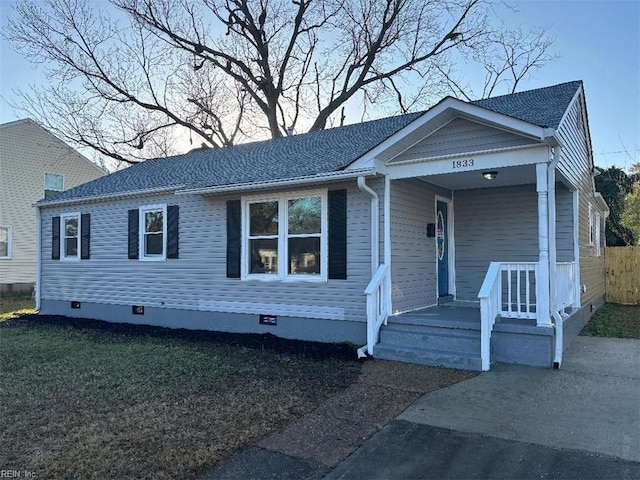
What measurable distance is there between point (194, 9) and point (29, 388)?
65.3ft

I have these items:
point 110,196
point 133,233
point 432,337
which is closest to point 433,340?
point 432,337

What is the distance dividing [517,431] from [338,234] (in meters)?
4.32

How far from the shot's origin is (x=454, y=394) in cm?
523

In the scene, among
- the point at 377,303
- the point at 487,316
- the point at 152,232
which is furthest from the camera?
the point at 152,232

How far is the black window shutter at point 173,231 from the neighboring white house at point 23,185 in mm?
13546

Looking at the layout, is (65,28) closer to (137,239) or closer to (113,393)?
(137,239)

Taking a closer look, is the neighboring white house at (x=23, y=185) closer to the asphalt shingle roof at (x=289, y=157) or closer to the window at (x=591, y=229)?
the asphalt shingle roof at (x=289, y=157)

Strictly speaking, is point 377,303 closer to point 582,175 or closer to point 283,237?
point 283,237

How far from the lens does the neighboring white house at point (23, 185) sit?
781 inches

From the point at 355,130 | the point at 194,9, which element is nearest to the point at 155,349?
the point at 355,130

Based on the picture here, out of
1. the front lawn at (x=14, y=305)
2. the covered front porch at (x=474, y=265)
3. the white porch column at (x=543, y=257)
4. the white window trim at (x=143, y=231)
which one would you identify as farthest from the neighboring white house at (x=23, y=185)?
the white porch column at (x=543, y=257)

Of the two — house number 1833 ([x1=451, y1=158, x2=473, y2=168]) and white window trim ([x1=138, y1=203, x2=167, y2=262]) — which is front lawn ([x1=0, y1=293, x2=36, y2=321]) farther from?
house number 1833 ([x1=451, y1=158, x2=473, y2=168])

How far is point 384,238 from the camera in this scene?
24.5ft

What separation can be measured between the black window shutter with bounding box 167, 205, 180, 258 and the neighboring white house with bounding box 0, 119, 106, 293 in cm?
1355
